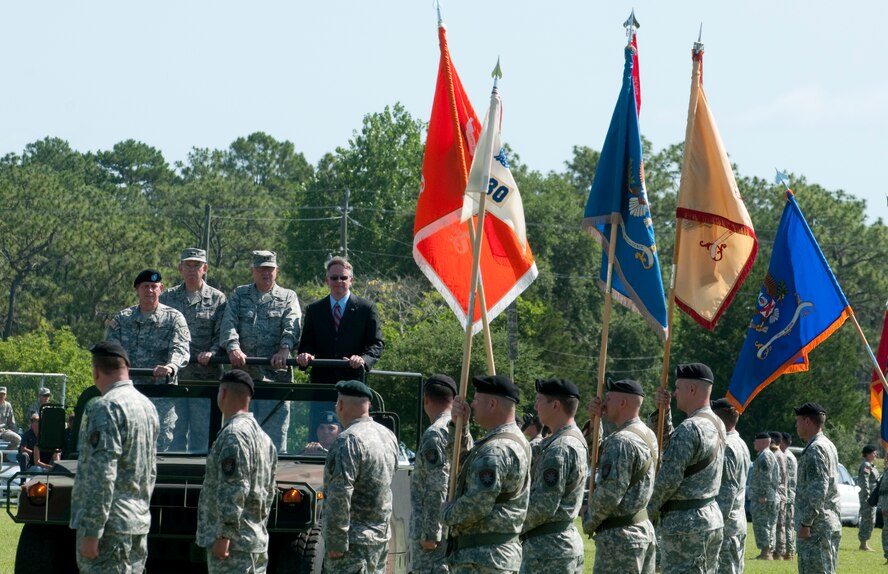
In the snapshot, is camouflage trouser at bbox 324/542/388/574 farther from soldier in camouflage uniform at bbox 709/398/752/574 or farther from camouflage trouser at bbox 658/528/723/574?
soldier in camouflage uniform at bbox 709/398/752/574

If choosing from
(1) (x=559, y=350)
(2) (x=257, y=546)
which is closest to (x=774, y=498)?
(2) (x=257, y=546)

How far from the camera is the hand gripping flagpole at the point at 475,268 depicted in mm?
8875

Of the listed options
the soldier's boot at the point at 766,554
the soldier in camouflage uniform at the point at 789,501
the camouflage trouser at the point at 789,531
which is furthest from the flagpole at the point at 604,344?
the camouflage trouser at the point at 789,531

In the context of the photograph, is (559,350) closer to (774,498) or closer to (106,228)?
(106,228)

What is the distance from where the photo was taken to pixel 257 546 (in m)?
8.80

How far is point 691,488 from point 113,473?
3763mm

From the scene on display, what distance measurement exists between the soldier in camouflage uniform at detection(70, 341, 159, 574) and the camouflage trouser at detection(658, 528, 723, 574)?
11.2 feet

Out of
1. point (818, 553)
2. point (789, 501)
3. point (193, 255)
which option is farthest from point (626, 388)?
point (789, 501)

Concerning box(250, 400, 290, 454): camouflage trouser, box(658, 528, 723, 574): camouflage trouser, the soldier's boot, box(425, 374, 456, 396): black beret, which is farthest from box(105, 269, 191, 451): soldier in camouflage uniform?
the soldier's boot

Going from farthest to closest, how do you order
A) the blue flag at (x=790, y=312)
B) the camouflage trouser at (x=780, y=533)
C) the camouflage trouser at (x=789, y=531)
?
1. the camouflage trouser at (x=789, y=531)
2. the camouflage trouser at (x=780, y=533)
3. the blue flag at (x=790, y=312)

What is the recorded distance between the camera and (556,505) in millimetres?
8312

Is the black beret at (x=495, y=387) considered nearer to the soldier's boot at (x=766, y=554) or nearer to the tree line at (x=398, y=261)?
the soldier's boot at (x=766, y=554)

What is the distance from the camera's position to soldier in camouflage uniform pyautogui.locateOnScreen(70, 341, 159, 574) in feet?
26.8

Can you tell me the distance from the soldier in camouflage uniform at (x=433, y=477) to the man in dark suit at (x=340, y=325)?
138 cm
